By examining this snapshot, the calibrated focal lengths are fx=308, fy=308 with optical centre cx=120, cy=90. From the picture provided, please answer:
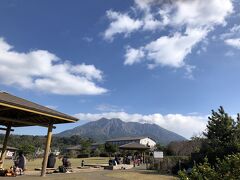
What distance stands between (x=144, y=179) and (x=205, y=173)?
12.8 metres

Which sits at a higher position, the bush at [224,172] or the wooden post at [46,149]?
the wooden post at [46,149]

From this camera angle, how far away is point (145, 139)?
126625 millimetres

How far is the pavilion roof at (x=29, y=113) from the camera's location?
598 inches

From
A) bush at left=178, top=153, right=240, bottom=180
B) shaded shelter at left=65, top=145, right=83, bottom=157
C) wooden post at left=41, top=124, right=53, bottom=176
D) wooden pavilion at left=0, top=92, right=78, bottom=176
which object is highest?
shaded shelter at left=65, top=145, right=83, bottom=157

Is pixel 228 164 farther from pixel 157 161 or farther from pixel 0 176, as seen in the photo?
pixel 157 161

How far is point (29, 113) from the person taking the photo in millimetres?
17625

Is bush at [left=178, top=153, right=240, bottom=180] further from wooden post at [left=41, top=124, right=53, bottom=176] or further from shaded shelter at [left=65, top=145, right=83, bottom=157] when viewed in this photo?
shaded shelter at [left=65, top=145, right=83, bottom=157]

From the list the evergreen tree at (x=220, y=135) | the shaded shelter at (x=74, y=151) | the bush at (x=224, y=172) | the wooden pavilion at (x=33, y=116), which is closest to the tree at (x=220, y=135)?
the evergreen tree at (x=220, y=135)

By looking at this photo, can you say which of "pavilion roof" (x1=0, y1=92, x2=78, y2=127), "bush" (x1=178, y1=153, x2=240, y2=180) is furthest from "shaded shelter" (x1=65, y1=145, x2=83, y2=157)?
"bush" (x1=178, y1=153, x2=240, y2=180)

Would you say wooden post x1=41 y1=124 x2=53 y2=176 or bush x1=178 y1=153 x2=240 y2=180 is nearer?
bush x1=178 y1=153 x2=240 y2=180

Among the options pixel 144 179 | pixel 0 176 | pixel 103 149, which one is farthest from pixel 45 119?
pixel 103 149

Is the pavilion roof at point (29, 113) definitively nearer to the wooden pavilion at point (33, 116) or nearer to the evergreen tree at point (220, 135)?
the wooden pavilion at point (33, 116)

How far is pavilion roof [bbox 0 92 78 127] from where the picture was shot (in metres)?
15.2

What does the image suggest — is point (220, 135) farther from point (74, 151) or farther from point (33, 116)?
point (74, 151)
